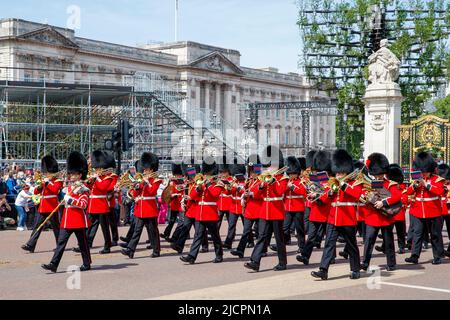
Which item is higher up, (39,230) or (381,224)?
(381,224)

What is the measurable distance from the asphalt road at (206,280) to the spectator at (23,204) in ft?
14.8

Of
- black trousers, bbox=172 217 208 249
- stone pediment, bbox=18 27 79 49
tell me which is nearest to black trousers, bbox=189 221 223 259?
black trousers, bbox=172 217 208 249

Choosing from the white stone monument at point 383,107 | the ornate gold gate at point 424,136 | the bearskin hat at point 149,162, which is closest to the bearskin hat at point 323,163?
the bearskin hat at point 149,162

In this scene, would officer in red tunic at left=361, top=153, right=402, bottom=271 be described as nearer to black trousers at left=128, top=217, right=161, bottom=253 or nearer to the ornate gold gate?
black trousers at left=128, top=217, right=161, bottom=253

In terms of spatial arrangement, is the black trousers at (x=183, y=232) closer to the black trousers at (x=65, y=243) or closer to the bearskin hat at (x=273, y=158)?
the bearskin hat at (x=273, y=158)

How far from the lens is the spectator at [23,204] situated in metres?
16.0

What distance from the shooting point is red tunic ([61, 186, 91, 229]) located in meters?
9.68

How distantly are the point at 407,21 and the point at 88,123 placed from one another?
15516 millimetres

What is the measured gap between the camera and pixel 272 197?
1000 centimetres

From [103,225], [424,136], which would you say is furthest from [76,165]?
[424,136]

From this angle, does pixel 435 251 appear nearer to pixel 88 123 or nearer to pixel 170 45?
pixel 88 123

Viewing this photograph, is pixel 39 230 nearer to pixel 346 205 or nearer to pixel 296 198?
pixel 296 198

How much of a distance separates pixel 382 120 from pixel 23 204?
1037 cm
